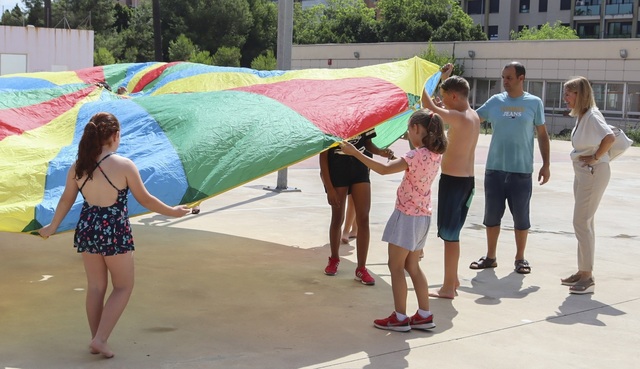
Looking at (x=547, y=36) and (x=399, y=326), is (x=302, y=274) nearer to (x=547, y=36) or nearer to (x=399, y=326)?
(x=399, y=326)

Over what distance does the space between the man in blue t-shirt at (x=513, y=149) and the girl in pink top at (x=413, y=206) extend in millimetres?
2069

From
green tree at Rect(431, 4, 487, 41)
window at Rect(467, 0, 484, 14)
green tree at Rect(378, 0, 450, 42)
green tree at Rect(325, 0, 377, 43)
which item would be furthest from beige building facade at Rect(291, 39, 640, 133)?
window at Rect(467, 0, 484, 14)

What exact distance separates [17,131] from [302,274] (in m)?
2.78

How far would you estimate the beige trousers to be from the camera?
7.01 m

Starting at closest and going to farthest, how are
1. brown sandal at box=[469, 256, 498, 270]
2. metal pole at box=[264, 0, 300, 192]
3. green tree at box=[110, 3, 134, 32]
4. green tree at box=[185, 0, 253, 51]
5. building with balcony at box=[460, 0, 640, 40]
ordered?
brown sandal at box=[469, 256, 498, 270], metal pole at box=[264, 0, 300, 192], green tree at box=[185, 0, 253, 51], building with balcony at box=[460, 0, 640, 40], green tree at box=[110, 3, 134, 32]

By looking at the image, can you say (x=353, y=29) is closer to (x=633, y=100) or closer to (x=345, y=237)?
(x=633, y=100)

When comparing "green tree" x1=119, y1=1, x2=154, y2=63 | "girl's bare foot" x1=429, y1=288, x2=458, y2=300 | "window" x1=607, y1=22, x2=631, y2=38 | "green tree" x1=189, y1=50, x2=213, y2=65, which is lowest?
"girl's bare foot" x1=429, y1=288, x2=458, y2=300

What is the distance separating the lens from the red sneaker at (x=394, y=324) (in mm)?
5711

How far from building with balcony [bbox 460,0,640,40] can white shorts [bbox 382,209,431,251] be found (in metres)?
65.4

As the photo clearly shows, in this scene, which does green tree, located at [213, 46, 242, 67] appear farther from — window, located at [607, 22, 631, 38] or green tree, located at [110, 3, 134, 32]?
window, located at [607, 22, 631, 38]

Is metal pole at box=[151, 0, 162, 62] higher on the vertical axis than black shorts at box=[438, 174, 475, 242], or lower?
higher

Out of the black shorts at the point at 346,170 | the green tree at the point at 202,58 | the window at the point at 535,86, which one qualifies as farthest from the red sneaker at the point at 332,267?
the green tree at the point at 202,58

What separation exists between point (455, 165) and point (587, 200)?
1367 mm

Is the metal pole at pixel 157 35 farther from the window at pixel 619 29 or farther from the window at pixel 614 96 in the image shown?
the window at pixel 619 29
